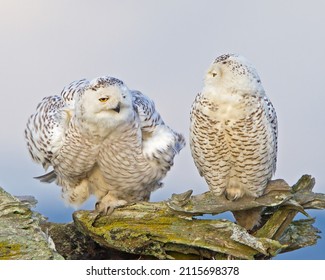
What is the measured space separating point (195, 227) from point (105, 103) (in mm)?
1093

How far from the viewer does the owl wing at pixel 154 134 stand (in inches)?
273

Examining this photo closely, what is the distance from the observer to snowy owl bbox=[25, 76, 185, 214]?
652 centimetres

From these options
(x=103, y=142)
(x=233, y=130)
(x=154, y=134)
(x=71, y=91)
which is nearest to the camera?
(x=233, y=130)

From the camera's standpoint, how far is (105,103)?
253 inches

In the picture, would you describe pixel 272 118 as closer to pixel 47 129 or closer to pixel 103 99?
pixel 103 99

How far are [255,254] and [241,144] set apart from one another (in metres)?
0.76

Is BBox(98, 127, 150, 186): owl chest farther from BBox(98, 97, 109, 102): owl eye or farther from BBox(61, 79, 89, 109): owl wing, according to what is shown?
BBox(61, 79, 89, 109): owl wing

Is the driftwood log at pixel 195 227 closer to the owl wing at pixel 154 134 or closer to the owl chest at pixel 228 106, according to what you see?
the owl wing at pixel 154 134

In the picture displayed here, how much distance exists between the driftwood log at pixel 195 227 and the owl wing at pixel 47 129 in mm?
501

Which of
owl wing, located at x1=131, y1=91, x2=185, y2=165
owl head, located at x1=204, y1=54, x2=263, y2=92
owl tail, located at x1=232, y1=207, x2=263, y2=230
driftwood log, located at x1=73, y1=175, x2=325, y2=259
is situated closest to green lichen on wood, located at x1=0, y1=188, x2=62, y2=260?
driftwood log, located at x1=73, y1=175, x2=325, y2=259

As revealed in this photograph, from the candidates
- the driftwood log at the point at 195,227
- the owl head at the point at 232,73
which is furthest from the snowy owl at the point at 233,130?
the driftwood log at the point at 195,227

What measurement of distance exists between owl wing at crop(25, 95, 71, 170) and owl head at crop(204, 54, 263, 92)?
48.5 inches

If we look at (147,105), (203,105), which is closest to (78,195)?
(147,105)

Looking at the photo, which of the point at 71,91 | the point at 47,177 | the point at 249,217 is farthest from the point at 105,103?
the point at 249,217
